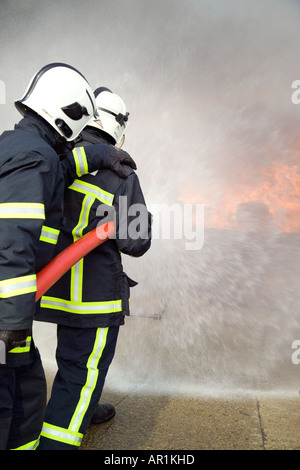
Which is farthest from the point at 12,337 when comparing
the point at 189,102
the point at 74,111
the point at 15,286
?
the point at 189,102

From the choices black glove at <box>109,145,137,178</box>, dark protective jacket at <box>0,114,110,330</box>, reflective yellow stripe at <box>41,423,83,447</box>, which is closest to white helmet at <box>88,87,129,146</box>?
black glove at <box>109,145,137,178</box>

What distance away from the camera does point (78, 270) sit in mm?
2238

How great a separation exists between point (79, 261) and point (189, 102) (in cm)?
641

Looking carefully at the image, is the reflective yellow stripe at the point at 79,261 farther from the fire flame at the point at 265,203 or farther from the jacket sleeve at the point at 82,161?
the fire flame at the point at 265,203

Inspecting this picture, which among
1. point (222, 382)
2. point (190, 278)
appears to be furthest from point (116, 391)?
point (190, 278)

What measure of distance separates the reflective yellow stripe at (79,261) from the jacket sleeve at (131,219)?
0.49 feet

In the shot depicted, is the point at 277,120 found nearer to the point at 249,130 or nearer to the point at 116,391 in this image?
the point at 249,130

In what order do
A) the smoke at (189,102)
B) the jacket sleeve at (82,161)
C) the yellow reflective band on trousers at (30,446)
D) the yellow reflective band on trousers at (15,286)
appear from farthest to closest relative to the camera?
the smoke at (189,102), the jacket sleeve at (82,161), the yellow reflective band on trousers at (30,446), the yellow reflective band on trousers at (15,286)

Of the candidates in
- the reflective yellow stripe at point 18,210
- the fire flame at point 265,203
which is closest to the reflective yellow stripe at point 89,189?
the reflective yellow stripe at point 18,210

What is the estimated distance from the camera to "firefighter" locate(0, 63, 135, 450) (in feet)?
5.00

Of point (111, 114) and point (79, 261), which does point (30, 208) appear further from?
point (111, 114)

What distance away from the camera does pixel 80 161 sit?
2154 millimetres

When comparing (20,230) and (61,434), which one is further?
(61,434)

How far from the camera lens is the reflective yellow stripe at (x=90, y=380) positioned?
2039mm
